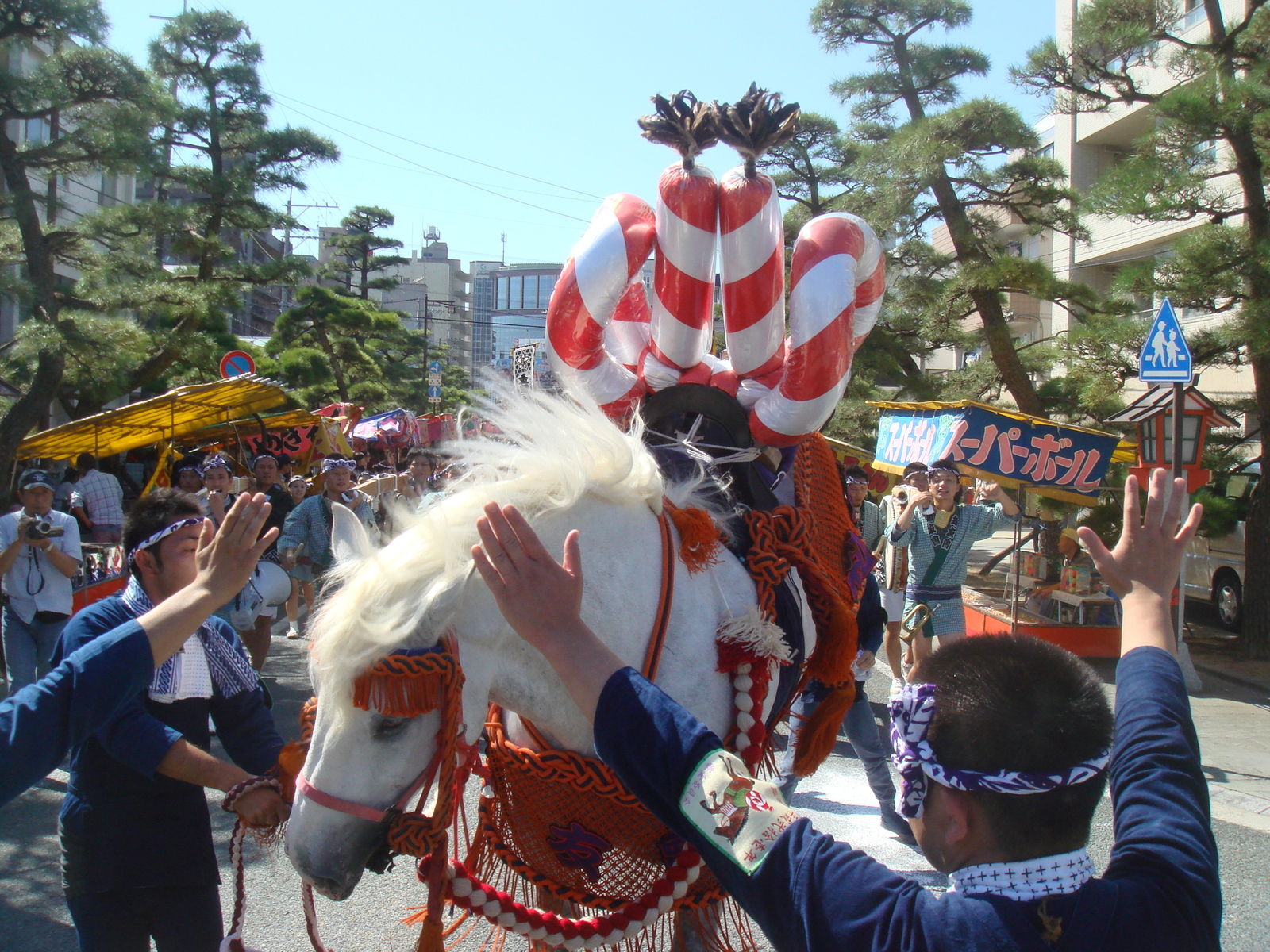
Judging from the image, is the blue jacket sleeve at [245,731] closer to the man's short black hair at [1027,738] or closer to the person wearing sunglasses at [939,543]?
the man's short black hair at [1027,738]

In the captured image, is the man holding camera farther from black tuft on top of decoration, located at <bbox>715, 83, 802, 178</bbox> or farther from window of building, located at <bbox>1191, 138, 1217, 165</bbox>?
window of building, located at <bbox>1191, 138, 1217, 165</bbox>

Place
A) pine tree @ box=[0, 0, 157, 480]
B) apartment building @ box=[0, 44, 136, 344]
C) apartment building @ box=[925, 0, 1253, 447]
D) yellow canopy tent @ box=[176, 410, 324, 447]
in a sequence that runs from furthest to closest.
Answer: apartment building @ box=[925, 0, 1253, 447]
yellow canopy tent @ box=[176, 410, 324, 447]
apartment building @ box=[0, 44, 136, 344]
pine tree @ box=[0, 0, 157, 480]

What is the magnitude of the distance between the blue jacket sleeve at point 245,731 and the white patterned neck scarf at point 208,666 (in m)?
0.03

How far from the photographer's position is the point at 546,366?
274cm

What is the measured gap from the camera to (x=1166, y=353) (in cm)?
549

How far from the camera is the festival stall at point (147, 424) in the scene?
7758mm

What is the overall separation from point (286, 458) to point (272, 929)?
1019cm

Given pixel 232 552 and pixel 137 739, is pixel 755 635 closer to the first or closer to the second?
pixel 232 552

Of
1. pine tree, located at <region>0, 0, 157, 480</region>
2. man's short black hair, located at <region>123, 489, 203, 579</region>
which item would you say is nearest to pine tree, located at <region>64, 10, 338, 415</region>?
pine tree, located at <region>0, 0, 157, 480</region>

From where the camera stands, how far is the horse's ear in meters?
1.74

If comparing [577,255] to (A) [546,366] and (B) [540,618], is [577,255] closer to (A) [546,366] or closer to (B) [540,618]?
(A) [546,366]

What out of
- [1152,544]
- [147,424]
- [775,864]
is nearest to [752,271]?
[1152,544]

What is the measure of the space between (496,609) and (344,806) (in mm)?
436

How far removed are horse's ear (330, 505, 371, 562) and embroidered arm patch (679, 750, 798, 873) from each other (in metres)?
0.95
